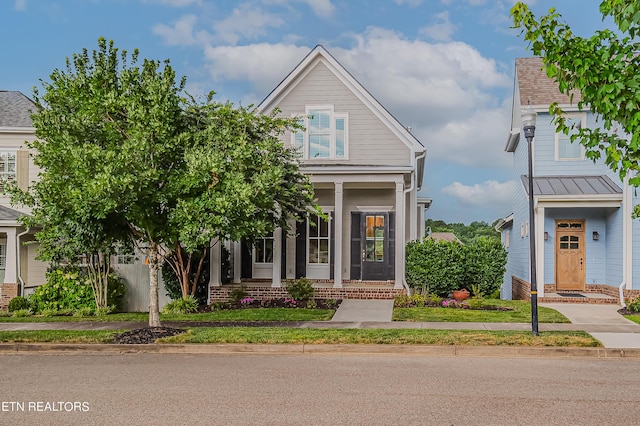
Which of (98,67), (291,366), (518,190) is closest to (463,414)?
(291,366)

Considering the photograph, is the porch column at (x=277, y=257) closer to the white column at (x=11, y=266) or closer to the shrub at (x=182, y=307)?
the shrub at (x=182, y=307)

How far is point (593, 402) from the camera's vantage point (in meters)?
7.02

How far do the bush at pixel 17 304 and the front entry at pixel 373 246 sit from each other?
408 inches

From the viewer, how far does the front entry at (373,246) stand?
64.0ft

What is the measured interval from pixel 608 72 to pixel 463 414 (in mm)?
4349

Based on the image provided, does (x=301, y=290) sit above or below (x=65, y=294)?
above

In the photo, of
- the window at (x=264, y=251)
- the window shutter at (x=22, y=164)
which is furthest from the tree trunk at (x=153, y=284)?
the window shutter at (x=22, y=164)

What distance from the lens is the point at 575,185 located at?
18.6 metres

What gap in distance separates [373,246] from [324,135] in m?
4.12

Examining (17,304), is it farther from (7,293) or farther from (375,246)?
(375,246)

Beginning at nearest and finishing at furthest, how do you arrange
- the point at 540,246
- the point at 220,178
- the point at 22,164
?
the point at 220,178
the point at 540,246
the point at 22,164

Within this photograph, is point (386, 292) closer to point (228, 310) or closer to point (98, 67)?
point (228, 310)

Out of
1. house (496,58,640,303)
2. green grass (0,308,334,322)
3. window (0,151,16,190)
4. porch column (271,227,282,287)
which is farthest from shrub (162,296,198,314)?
house (496,58,640,303)

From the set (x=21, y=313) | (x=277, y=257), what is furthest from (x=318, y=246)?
(x=21, y=313)
